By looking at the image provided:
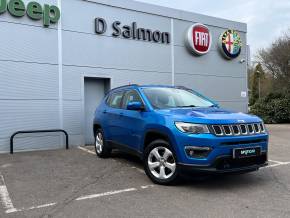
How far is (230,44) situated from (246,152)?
11.1 m

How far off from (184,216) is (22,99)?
24.2 feet

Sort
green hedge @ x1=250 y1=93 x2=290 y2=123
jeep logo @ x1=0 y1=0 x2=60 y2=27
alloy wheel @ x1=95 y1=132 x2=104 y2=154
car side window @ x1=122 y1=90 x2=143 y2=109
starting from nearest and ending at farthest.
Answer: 1. car side window @ x1=122 y1=90 x2=143 y2=109
2. alloy wheel @ x1=95 y1=132 x2=104 y2=154
3. jeep logo @ x1=0 y1=0 x2=60 y2=27
4. green hedge @ x1=250 y1=93 x2=290 y2=123

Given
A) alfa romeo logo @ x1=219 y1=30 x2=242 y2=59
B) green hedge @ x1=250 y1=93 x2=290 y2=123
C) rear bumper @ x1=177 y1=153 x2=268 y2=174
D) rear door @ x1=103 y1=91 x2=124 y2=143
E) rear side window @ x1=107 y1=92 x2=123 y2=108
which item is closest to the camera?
rear bumper @ x1=177 y1=153 x2=268 y2=174

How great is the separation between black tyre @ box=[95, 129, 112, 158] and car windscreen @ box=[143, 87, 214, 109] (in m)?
2.02

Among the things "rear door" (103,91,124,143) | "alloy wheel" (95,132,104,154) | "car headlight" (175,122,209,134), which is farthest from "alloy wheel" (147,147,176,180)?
"alloy wheel" (95,132,104,154)

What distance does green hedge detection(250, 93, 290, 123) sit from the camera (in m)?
24.4

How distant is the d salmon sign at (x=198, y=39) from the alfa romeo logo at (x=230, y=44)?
2.95 ft

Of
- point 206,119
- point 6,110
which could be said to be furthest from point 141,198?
point 6,110

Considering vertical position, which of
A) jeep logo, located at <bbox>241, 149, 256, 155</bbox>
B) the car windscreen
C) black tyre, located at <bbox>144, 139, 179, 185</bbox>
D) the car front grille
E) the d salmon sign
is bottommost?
black tyre, located at <bbox>144, 139, 179, 185</bbox>

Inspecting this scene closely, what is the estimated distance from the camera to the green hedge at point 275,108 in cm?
2441

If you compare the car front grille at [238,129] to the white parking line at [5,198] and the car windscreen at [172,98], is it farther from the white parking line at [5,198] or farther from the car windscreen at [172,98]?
the white parking line at [5,198]

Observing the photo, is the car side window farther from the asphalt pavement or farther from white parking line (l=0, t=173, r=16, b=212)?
white parking line (l=0, t=173, r=16, b=212)

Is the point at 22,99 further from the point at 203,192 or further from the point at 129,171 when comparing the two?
the point at 203,192

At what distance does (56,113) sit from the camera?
11.4 metres
